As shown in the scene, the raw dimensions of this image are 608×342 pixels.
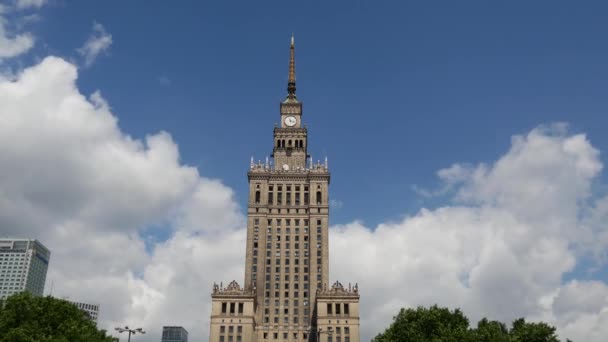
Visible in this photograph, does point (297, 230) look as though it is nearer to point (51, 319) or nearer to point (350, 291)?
point (350, 291)

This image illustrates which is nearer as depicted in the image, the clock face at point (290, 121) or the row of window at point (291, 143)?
the row of window at point (291, 143)

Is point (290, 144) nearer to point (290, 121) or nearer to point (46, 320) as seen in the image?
point (290, 121)

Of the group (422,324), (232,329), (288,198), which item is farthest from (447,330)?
(288,198)

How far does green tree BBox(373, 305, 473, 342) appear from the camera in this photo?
10150 cm

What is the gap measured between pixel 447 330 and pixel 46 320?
2414 inches

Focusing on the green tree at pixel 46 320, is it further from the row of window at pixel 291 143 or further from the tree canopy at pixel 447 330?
the row of window at pixel 291 143

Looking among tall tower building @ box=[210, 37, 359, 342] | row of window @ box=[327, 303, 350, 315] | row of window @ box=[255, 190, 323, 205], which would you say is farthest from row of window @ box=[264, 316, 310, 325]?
row of window @ box=[255, 190, 323, 205]

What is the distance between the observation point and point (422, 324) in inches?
4077

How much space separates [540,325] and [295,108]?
117m

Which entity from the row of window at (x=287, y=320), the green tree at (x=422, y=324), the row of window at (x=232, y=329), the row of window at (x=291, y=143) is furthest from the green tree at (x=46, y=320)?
the row of window at (x=291, y=143)

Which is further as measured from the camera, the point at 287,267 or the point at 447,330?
the point at 287,267

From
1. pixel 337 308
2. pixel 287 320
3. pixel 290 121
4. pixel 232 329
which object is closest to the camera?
pixel 232 329

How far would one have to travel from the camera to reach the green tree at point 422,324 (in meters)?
102

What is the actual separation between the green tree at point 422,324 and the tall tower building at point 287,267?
43218 mm
